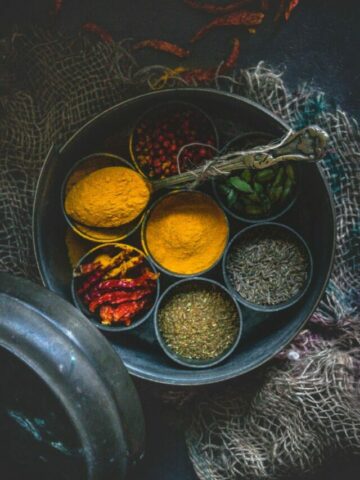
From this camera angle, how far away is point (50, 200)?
198 cm

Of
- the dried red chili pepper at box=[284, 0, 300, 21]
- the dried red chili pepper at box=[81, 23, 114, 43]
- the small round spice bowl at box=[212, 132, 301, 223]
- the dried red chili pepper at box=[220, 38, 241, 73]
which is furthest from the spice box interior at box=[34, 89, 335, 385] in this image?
the dried red chili pepper at box=[284, 0, 300, 21]

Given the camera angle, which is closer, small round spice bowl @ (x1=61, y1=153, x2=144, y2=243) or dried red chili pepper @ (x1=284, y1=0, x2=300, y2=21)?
small round spice bowl @ (x1=61, y1=153, x2=144, y2=243)

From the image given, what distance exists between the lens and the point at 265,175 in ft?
6.23

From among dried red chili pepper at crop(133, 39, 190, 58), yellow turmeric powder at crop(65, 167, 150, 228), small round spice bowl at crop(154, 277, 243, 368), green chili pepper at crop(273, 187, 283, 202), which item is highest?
dried red chili pepper at crop(133, 39, 190, 58)

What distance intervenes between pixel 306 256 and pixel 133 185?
54cm

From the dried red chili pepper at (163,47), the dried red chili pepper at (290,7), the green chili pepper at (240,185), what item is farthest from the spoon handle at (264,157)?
the dried red chili pepper at (290,7)

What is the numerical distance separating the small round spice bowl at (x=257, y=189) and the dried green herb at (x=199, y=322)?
25 centimetres

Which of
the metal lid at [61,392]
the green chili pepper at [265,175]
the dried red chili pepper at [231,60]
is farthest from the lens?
the dried red chili pepper at [231,60]

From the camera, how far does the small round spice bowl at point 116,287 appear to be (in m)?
1.96

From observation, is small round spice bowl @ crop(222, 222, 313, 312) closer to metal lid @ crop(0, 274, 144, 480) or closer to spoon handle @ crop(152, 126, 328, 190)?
spoon handle @ crop(152, 126, 328, 190)

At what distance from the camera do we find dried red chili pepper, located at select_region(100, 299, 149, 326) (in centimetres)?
195

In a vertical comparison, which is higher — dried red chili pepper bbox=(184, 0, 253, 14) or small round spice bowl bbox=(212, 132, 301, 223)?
dried red chili pepper bbox=(184, 0, 253, 14)

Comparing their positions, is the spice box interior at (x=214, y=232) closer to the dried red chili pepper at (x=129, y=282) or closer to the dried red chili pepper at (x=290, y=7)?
the dried red chili pepper at (x=129, y=282)

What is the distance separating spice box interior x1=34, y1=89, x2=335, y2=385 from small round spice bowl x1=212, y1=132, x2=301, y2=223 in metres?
0.02
